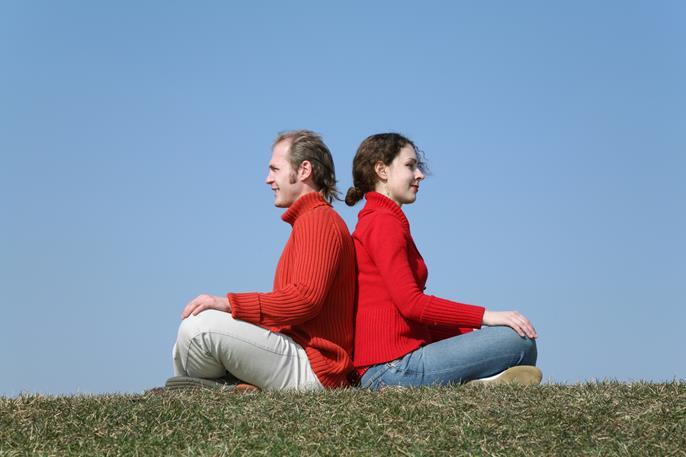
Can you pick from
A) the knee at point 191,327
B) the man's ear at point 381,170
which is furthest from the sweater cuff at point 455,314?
the knee at point 191,327

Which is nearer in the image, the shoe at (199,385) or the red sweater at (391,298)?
the red sweater at (391,298)

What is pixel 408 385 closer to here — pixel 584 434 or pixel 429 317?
pixel 429 317

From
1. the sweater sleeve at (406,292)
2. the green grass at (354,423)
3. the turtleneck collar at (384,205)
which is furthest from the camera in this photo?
the turtleneck collar at (384,205)

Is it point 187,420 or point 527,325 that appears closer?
point 187,420

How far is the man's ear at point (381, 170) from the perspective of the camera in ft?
23.5

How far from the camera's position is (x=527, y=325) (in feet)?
22.5

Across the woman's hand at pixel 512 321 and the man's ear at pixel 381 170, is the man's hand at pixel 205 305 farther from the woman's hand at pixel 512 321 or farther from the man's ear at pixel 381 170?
the woman's hand at pixel 512 321

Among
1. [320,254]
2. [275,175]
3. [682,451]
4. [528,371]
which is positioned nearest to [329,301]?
[320,254]

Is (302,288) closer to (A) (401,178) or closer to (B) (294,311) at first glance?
(B) (294,311)

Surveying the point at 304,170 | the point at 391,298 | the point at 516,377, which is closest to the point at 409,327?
the point at 391,298

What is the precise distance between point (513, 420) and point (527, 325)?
992 millimetres

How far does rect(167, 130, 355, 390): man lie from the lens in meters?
6.45

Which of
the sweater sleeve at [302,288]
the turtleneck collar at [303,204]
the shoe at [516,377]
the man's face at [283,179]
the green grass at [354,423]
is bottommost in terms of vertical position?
the green grass at [354,423]

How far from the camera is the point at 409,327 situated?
6.82 meters
